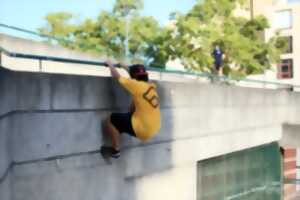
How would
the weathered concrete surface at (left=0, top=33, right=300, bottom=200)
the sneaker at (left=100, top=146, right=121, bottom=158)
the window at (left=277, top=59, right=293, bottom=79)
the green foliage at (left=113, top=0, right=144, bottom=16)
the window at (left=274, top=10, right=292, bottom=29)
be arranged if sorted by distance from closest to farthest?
the weathered concrete surface at (left=0, top=33, right=300, bottom=200) → the sneaker at (left=100, top=146, right=121, bottom=158) → the green foliage at (left=113, top=0, right=144, bottom=16) → the window at (left=277, top=59, right=293, bottom=79) → the window at (left=274, top=10, right=292, bottom=29)

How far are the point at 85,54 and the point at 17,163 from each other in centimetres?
906

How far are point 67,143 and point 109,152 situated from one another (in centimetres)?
74

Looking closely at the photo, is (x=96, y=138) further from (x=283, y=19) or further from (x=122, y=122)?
(x=283, y=19)

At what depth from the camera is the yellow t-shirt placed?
16.3ft

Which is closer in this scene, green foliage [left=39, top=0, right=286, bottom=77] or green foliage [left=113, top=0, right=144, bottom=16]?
green foliage [left=39, top=0, right=286, bottom=77]

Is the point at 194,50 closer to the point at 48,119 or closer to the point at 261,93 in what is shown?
the point at 261,93

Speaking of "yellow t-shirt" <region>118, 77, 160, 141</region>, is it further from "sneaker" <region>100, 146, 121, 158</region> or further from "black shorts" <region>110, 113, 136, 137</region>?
"sneaker" <region>100, 146, 121, 158</region>

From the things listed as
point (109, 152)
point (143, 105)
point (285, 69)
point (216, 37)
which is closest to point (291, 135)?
point (109, 152)

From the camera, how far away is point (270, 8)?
47906mm

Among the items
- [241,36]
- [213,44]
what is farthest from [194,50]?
[241,36]

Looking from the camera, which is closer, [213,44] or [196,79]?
[196,79]

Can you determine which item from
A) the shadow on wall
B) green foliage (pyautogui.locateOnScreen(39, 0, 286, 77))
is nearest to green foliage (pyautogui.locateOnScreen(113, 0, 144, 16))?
green foliage (pyautogui.locateOnScreen(39, 0, 286, 77))

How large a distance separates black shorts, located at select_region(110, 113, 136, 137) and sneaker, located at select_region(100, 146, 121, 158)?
0.85 feet

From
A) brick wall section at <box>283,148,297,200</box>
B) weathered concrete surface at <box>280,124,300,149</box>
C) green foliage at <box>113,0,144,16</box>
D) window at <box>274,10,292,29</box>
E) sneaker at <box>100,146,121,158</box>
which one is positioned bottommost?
brick wall section at <box>283,148,297,200</box>
